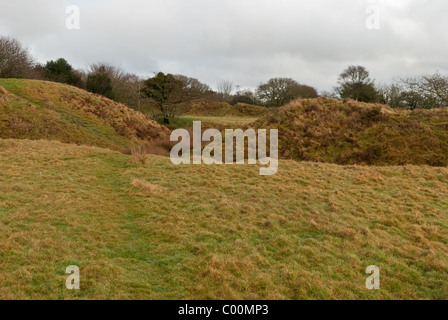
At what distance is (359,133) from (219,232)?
501 inches

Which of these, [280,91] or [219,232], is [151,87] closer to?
[280,91]

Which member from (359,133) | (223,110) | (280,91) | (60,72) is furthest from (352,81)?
(60,72)

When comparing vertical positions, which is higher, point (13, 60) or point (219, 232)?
point (13, 60)

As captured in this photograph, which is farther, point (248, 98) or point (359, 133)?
point (248, 98)

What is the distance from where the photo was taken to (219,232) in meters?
6.79

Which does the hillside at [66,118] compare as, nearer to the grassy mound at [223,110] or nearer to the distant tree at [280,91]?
the grassy mound at [223,110]

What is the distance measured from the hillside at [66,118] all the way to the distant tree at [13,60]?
7.17 m

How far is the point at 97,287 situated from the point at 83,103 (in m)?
26.4

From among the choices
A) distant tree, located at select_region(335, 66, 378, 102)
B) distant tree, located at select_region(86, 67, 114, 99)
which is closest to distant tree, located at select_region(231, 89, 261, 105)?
distant tree, located at select_region(335, 66, 378, 102)

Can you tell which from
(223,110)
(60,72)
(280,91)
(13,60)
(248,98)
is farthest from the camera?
(248,98)

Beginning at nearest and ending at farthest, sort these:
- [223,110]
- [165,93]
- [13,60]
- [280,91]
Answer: [13,60] → [165,93] → [280,91] → [223,110]

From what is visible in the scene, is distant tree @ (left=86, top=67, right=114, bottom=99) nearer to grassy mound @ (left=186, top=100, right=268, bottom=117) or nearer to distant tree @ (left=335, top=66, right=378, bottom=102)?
grassy mound @ (left=186, top=100, right=268, bottom=117)

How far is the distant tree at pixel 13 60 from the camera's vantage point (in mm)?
31797

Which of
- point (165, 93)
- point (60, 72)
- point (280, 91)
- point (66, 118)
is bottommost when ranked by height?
point (66, 118)
